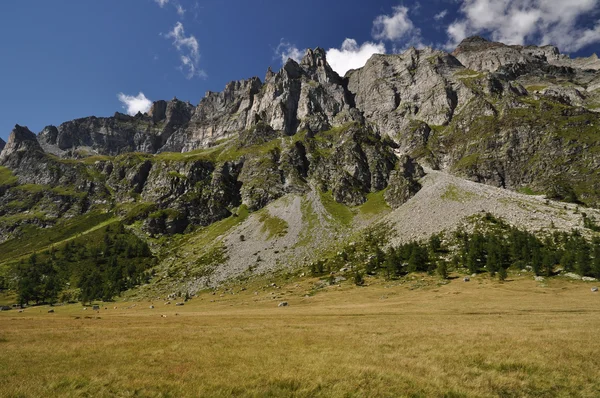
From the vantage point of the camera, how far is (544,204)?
144875mm

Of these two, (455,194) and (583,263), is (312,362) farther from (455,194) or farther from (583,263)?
(455,194)

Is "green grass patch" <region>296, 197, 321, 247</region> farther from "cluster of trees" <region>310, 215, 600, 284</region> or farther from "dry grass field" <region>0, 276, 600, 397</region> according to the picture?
"dry grass field" <region>0, 276, 600, 397</region>

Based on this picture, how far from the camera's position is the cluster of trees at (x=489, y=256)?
84250 mm

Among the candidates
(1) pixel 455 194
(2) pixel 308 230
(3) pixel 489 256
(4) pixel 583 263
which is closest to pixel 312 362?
(3) pixel 489 256

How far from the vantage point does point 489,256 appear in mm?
92125

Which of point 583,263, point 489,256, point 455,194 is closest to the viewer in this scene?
point 583,263

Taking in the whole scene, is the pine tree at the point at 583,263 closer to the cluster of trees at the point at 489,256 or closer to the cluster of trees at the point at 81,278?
the cluster of trees at the point at 489,256

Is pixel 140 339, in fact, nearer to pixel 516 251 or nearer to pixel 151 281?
pixel 516 251

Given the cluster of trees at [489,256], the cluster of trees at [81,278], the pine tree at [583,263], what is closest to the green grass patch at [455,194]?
the cluster of trees at [489,256]

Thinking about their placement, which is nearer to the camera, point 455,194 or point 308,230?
point 455,194

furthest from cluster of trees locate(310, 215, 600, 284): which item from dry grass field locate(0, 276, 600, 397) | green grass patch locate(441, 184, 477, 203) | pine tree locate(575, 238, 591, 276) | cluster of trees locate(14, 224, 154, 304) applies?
cluster of trees locate(14, 224, 154, 304)

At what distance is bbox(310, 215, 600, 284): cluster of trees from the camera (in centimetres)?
8425

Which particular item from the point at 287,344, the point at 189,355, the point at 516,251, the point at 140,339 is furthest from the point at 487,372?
the point at 516,251

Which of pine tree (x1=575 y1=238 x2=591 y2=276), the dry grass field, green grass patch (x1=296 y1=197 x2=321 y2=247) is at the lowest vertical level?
pine tree (x1=575 y1=238 x2=591 y2=276)
